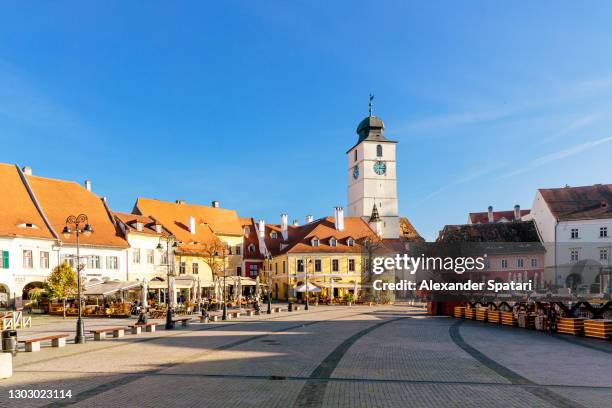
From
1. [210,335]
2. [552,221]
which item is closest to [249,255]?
[552,221]

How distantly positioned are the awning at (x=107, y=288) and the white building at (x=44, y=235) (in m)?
5.92

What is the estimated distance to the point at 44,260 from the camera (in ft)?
141

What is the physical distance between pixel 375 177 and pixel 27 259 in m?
58.4

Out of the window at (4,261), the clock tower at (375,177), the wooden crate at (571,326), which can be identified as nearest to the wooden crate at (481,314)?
the wooden crate at (571,326)

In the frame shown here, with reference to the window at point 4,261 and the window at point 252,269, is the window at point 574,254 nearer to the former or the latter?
the window at point 252,269

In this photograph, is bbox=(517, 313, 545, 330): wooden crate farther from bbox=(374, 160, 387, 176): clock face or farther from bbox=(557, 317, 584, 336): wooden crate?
bbox=(374, 160, 387, 176): clock face

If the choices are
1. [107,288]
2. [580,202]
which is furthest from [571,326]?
[580,202]

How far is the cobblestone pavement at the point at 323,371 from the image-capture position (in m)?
11.5

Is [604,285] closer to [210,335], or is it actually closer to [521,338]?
[521,338]

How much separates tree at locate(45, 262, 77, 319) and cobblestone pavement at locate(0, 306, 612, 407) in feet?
51.6

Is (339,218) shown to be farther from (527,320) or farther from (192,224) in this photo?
(527,320)

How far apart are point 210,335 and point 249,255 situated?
43201 mm

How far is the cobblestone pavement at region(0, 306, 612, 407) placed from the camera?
11.5 m

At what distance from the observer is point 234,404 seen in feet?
36.4
